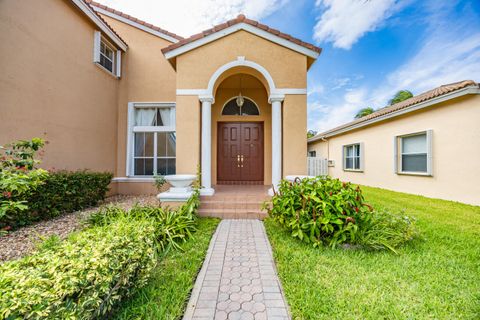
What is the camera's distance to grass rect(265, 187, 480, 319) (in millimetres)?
2164

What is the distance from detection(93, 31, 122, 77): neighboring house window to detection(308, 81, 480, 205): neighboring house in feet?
38.4

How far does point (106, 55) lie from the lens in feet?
26.3

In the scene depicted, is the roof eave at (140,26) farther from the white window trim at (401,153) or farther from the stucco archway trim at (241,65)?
the white window trim at (401,153)

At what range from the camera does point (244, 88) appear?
8.20 m

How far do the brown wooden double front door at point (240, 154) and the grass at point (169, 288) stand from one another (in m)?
4.57

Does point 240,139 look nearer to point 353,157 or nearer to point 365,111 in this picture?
point 353,157

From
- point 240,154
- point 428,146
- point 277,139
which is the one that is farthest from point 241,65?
point 428,146

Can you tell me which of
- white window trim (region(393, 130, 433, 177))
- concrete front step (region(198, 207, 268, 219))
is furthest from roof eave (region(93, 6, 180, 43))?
white window trim (region(393, 130, 433, 177))

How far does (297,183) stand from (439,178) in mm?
6324

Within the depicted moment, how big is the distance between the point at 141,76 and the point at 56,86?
3098 mm

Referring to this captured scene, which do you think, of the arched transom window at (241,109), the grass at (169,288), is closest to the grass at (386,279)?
the grass at (169,288)

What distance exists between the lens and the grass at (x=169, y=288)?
2.10m

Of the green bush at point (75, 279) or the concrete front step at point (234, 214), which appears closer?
the green bush at point (75, 279)

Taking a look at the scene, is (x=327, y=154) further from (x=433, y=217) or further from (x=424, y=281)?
(x=424, y=281)
